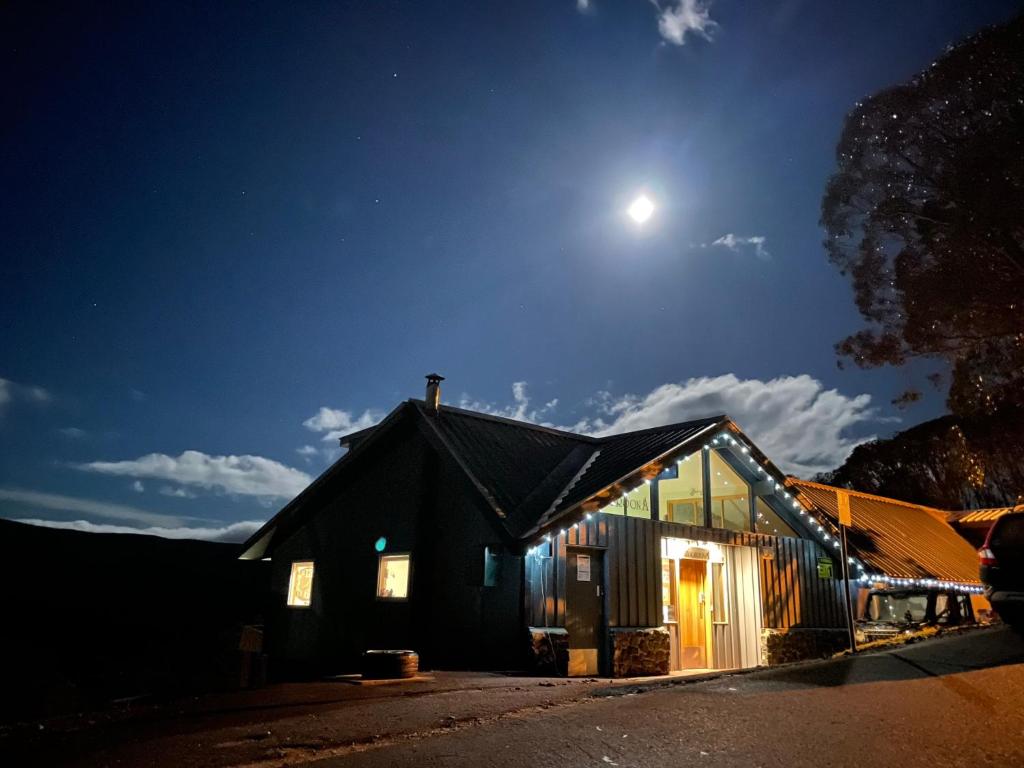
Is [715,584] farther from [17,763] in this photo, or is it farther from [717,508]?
[17,763]

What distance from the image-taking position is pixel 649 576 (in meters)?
13.6

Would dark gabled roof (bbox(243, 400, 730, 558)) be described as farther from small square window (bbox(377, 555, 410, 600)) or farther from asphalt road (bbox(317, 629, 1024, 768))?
asphalt road (bbox(317, 629, 1024, 768))

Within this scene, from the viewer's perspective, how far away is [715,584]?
15.7m

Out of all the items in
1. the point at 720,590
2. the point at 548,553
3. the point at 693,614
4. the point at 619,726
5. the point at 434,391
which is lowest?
the point at 619,726

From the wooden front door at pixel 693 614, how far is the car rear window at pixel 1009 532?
23.7 ft

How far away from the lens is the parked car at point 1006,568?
8180mm

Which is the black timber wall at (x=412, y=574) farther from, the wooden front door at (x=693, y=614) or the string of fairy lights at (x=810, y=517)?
the wooden front door at (x=693, y=614)

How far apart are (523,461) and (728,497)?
17.7 feet

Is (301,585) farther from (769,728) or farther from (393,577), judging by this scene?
(769,728)

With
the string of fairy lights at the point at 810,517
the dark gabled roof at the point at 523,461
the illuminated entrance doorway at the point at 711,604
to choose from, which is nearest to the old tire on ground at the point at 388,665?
the dark gabled roof at the point at 523,461

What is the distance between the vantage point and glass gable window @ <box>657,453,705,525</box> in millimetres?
15195

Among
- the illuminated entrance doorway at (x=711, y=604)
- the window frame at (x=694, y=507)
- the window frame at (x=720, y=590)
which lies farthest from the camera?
the window frame at (x=720, y=590)

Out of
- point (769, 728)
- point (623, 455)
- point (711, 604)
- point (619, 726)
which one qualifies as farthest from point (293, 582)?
point (769, 728)

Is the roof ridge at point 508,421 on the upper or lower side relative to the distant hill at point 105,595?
upper
